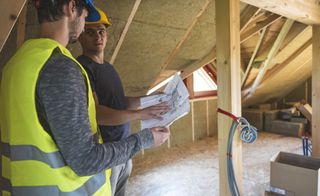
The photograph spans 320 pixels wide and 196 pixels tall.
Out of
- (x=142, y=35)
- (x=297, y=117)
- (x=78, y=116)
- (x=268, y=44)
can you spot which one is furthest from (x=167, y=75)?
(x=297, y=117)

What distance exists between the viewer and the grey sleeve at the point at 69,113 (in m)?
0.63

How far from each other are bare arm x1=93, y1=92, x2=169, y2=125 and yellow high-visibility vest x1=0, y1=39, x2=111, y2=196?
16.3 inches

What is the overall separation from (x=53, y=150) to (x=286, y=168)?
1735 millimetres

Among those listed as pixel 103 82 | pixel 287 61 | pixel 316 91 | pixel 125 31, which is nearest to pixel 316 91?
pixel 316 91

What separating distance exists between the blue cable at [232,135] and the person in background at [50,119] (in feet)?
3.08

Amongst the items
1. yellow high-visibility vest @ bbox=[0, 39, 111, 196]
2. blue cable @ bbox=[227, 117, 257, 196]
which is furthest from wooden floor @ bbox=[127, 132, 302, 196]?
yellow high-visibility vest @ bbox=[0, 39, 111, 196]

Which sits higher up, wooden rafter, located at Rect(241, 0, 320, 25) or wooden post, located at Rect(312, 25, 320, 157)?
wooden rafter, located at Rect(241, 0, 320, 25)

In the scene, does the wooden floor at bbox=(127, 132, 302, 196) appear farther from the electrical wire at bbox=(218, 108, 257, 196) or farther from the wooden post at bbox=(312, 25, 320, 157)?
the electrical wire at bbox=(218, 108, 257, 196)

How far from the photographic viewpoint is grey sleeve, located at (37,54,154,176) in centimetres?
63

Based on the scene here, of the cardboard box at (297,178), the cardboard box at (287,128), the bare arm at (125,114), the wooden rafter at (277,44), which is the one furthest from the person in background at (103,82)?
the cardboard box at (287,128)

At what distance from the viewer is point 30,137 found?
25.7 inches

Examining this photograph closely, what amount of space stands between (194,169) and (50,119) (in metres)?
2.96

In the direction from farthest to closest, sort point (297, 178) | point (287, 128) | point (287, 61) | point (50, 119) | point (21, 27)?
point (287, 128), point (287, 61), point (297, 178), point (21, 27), point (50, 119)

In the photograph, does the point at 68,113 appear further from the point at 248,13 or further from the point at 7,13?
the point at 248,13
